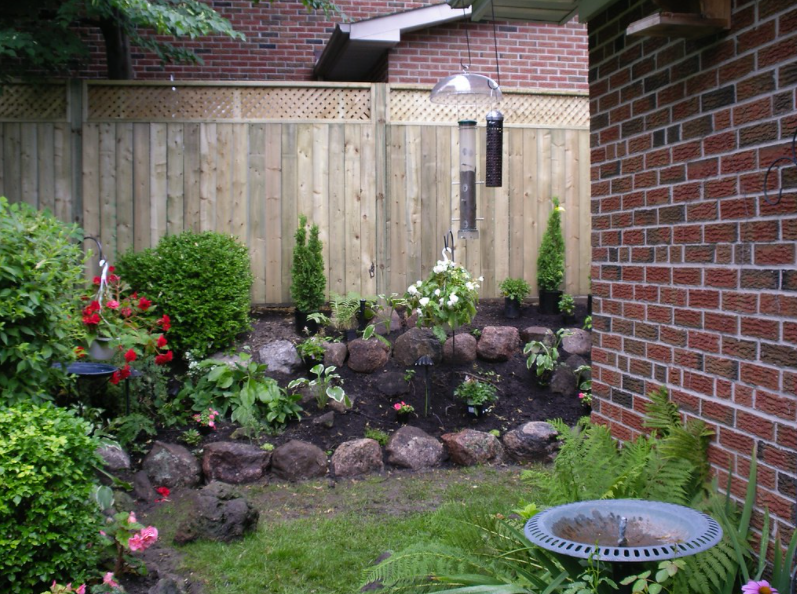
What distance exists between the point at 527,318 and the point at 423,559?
17.7 ft

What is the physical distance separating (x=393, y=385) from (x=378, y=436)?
2.33 ft

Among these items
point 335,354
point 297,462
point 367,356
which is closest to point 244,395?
point 297,462

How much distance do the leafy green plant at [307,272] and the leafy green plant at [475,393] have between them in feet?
6.29

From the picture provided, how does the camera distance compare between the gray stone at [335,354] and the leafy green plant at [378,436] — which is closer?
the leafy green plant at [378,436]

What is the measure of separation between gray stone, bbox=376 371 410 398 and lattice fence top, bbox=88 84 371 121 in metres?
3.09

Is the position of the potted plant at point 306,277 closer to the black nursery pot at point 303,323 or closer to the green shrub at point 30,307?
the black nursery pot at point 303,323

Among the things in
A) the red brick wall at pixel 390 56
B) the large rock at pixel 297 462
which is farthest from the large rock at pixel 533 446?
the red brick wall at pixel 390 56

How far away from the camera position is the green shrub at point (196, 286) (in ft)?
22.6

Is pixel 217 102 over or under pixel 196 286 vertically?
over

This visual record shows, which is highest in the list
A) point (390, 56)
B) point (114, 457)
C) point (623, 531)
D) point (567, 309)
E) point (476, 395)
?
point (390, 56)

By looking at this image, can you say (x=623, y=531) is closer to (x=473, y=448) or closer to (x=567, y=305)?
(x=473, y=448)

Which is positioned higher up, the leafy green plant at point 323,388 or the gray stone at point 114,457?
the leafy green plant at point 323,388

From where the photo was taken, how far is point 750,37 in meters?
2.75

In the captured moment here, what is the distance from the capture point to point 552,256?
828cm
